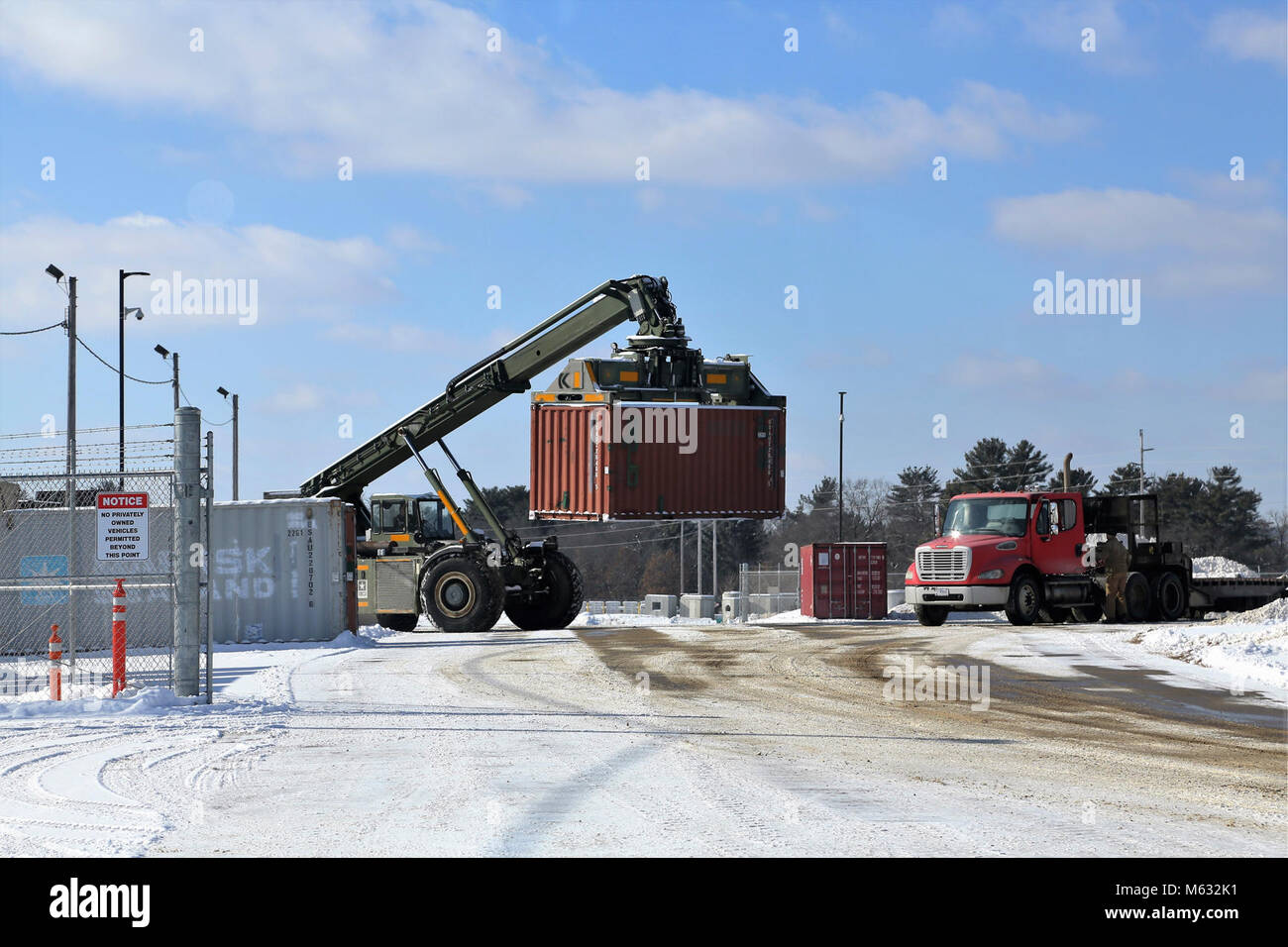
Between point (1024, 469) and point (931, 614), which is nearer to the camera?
point (931, 614)

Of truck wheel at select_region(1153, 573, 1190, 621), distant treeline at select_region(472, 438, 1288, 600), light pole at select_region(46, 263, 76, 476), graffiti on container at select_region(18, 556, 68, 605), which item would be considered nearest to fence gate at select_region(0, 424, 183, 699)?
graffiti on container at select_region(18, 556, 68, 605)

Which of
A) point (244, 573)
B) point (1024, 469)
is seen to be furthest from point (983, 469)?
point (244, 573)

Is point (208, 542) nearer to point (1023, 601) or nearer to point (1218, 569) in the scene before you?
point (1023, 601)

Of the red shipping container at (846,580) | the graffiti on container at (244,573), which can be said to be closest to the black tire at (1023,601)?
the red shipping container at (846,580)

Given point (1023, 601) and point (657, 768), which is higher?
point (657, 768)

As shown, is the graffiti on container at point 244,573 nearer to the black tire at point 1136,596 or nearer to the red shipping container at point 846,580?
the red shipping container at point 846,580

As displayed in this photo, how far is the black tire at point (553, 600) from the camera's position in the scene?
2773cm

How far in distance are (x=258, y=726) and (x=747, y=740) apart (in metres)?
4.38

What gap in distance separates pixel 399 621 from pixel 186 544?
18621 mm

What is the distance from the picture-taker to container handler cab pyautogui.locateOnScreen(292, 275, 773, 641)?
79.4ft

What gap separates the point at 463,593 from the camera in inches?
1031

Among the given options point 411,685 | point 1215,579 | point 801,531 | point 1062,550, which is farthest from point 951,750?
point 801,531

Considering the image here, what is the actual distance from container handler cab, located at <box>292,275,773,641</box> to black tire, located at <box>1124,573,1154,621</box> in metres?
11.9

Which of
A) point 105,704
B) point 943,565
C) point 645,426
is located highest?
point 645,426
